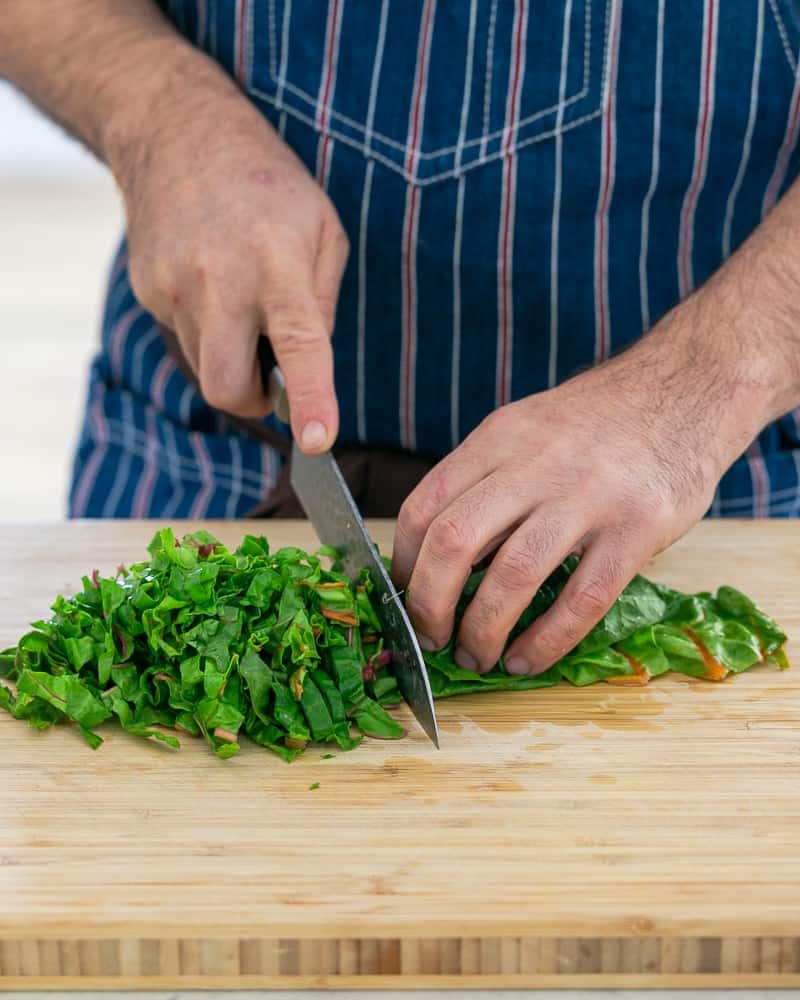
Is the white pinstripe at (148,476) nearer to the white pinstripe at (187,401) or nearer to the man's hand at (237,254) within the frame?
the white pinstripe at (187,401)

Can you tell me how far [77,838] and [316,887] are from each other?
27 centimetres

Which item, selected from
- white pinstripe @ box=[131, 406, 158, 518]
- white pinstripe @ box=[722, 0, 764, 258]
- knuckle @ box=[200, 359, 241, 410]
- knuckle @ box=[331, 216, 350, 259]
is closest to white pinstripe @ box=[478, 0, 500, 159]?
knuckle @ box=[331, 216, 350, 259]

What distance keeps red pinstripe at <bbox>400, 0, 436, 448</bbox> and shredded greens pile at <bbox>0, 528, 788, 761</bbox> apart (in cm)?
58

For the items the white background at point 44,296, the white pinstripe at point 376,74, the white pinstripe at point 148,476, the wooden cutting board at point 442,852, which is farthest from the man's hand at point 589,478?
the white background at point 44,296

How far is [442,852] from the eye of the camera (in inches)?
53.4

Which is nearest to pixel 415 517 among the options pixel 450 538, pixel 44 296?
pixel 450 538

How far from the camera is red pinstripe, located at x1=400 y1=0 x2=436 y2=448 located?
205 centimetres

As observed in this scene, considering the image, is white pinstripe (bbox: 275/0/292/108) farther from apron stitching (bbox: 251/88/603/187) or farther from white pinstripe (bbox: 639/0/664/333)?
white pinstripe (bbox: 639/0/664/333)

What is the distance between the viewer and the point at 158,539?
1.72m

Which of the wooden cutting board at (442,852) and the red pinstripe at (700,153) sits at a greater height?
the red pinstripe at (700,153)

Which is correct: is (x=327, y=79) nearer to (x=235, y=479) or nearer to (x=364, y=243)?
(x=364, y=243)

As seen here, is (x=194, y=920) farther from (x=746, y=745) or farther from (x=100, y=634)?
(x=746, y=745)

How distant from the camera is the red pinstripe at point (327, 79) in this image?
208cm

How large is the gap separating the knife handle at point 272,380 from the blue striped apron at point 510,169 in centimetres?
31
